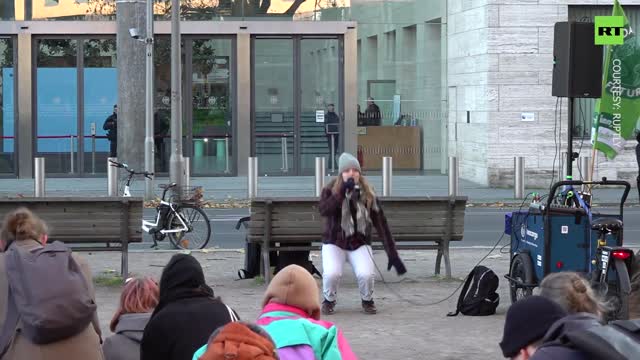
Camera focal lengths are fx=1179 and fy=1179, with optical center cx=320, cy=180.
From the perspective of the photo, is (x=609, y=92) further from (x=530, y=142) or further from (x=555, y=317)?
(x=555, y=317)

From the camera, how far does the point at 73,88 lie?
31.2 metres

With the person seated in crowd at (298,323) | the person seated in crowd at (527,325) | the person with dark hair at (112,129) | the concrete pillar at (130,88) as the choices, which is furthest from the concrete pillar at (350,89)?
the person seated in crowd at (527,325)

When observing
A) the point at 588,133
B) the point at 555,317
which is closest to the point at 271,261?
the point at 555,317

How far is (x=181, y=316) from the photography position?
5.45m

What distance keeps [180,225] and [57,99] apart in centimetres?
1628

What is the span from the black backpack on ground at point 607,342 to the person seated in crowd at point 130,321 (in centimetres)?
256

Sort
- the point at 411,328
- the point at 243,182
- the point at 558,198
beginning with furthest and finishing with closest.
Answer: the point at 243,182
the point at 558,198
the point at 411,328

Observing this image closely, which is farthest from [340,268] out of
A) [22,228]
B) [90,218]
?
[22,228]

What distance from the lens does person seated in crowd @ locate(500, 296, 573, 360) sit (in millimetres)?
4301

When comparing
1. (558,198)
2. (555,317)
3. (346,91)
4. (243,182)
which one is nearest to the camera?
(555,317)

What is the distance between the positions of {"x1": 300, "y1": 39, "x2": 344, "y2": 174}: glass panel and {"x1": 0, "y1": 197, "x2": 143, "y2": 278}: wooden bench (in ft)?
62.6

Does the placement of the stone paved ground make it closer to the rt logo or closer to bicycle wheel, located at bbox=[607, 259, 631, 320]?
bicycle wheel, located at bbox=[607, 259, 631, 320]

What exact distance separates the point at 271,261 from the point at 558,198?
3.29m

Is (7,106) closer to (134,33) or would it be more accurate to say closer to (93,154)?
(93,154)
